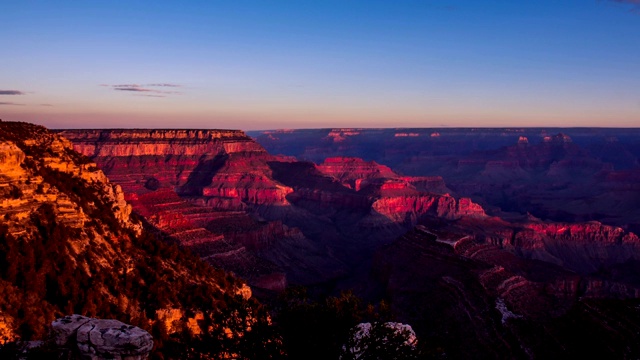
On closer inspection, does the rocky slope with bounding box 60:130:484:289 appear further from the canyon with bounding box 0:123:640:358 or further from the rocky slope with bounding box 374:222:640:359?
the rocky slope with bounding box 374:222:640:359

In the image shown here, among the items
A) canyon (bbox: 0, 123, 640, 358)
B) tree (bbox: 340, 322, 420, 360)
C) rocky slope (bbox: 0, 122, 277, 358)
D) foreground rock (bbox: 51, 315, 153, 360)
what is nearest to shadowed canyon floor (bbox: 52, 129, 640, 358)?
canyon (bbox: 0, 123, 640, 358)

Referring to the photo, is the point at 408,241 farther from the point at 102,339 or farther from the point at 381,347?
the point at 102,339

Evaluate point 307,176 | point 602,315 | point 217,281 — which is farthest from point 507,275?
point 307,176

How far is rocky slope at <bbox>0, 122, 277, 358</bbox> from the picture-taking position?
24016 millimetres

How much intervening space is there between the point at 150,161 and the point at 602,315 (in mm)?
127392

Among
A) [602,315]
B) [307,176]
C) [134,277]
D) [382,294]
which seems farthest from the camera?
[307,176]

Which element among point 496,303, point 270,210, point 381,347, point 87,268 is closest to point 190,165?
point 270,210

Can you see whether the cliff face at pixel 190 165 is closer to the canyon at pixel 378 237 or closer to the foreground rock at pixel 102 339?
the canyon at pixel 378 237

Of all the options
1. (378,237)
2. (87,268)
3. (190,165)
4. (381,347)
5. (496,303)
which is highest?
(87,268)

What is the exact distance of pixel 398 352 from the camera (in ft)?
71.5

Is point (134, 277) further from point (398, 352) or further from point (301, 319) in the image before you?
point (398, 352)

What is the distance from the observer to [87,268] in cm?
2892

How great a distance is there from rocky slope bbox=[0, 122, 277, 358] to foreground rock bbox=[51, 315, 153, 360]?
593cm

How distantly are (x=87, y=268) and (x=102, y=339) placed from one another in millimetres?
13077
